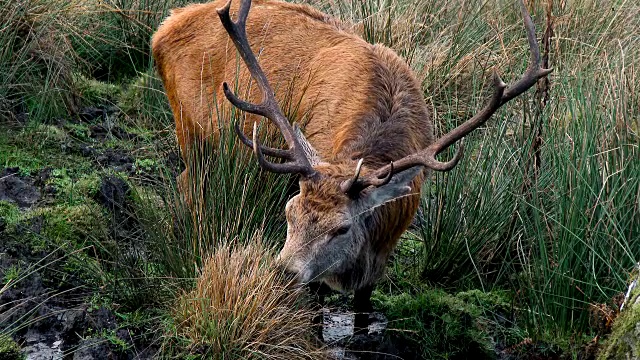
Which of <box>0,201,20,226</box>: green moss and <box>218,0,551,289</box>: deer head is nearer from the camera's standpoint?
<box>218,0,551,289</box>: deer head

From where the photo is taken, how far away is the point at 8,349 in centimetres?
483

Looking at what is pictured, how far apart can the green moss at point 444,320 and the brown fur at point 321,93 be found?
363 mm

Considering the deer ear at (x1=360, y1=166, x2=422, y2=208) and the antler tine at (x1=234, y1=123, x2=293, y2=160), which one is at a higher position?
the antler tine at (x1=234, y1=123, x2=293, y2=160)

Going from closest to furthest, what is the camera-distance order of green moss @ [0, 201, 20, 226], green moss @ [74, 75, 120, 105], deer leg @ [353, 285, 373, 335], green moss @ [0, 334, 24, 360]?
green moss @ [0, 334, 24, 360] → deer leg @ [353, 285, 373, 335] → green moss @ [0, 201, 20, 226] → green moss @ [74, 75, 120, 105]

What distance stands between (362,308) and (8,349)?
6.78 ft

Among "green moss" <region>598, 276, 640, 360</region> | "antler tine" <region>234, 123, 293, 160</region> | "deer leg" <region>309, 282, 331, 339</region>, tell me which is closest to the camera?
"green moss" <region>598, 276, 640, 360</region>

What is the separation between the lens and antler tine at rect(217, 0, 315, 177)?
5191 millimetres

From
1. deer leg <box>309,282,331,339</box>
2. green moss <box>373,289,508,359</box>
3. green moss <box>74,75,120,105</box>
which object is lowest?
green moss <box>373,289,508,359</box>

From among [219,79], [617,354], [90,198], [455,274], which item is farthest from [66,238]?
[617,354]

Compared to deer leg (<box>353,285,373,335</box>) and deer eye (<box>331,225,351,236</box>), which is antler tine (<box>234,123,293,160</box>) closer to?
deer eye (<box>331,225,351,236</box>)

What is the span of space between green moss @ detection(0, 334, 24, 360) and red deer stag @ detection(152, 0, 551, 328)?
1408 mm

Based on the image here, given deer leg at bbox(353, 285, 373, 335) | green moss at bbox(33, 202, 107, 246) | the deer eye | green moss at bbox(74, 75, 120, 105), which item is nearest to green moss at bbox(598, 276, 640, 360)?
the deer eye

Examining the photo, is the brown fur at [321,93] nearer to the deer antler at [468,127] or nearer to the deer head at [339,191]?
the deer head at [339,191]

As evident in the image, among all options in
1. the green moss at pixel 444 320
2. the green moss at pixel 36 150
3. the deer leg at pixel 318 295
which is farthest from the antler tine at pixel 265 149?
the green moss at pixel 36 150
